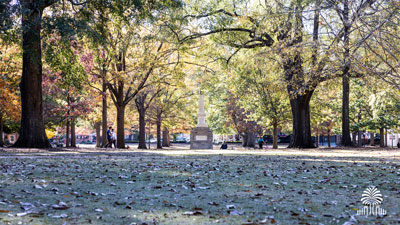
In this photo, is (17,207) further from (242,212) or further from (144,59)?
(144,59)

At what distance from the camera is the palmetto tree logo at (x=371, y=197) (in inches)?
215

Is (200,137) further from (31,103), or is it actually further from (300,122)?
(31,103)

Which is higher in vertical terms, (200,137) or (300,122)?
(300,122)

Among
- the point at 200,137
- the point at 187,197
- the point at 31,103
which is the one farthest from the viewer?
the point at 200,137

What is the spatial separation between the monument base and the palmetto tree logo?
90.4 feet

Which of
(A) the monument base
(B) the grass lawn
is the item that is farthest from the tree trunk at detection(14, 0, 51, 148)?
(A) the monument base

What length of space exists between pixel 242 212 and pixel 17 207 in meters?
2.66

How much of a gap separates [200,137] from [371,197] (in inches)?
1116

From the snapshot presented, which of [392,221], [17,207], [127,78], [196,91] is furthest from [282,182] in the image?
[196,91]

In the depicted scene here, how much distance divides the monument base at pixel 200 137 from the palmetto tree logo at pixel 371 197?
90.4ft

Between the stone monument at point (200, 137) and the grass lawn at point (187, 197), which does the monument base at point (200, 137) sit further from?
the grass lawn at point (187, 197)

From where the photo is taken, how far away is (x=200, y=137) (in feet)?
112

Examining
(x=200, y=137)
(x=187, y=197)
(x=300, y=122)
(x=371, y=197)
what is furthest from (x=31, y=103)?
(x=200, y=137)

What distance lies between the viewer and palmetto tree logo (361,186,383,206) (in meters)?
5.47
